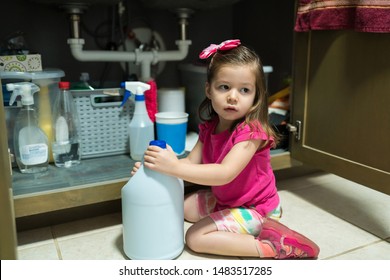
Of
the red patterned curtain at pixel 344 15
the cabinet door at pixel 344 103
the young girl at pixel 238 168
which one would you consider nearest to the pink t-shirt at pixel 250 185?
the young girl at pixel 238 168

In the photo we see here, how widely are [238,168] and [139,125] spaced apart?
17.5 inches

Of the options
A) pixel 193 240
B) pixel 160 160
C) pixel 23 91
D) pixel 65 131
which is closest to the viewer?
pixel 160 160

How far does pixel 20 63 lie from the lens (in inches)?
42.9

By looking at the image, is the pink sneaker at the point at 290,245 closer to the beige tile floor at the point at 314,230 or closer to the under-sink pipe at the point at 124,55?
the beige tile floor at the point at 314,230

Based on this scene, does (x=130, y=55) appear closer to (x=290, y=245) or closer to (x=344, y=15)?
(x=344, y=15)

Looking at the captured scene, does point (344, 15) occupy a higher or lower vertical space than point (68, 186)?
higher

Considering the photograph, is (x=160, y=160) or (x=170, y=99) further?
(x=170, y=99)

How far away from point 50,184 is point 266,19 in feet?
3.89

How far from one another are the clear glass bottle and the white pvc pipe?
0.22 metres

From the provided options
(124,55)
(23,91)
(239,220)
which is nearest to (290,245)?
(239,220)

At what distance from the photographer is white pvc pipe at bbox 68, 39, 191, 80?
1.32 metres

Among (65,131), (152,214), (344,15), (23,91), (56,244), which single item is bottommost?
(56,244)

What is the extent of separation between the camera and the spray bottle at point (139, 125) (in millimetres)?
1199

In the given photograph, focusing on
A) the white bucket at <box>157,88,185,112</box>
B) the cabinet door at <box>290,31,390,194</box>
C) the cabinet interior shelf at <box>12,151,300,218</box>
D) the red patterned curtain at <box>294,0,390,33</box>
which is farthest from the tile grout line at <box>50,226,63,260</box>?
the red patterned curtain at <box>294,0,390,33</box>
